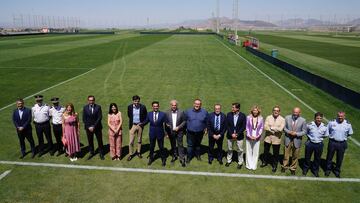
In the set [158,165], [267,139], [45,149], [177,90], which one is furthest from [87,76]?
[267,139]

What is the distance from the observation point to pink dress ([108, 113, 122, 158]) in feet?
31.5

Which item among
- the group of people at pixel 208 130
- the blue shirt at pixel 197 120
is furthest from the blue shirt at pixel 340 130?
the blue shirt at pixel 197 120

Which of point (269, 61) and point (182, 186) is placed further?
point (269, 61)

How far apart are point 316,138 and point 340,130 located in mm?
641

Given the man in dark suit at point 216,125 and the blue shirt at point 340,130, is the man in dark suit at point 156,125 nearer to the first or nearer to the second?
the man in dark suit at point 216,125

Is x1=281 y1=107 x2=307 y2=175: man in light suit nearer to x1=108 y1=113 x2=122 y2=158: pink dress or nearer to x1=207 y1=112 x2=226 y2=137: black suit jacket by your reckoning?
x1=207 y1=112 x2=226 y2=137: black suit jacket

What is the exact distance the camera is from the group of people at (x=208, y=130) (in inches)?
349

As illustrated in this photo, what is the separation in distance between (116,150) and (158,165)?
1.40 meters

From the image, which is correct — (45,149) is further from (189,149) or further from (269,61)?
(269,61)

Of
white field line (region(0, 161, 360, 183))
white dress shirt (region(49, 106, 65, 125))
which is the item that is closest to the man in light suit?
white field line (region(0, 161, 360, 183))

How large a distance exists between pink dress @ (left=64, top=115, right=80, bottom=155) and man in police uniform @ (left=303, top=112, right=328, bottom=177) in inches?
262

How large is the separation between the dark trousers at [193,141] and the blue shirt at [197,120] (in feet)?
0.55

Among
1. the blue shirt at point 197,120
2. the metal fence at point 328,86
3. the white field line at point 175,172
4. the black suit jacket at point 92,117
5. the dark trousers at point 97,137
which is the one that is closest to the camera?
the white field line at point 175,172

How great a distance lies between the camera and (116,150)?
32.8 feet
